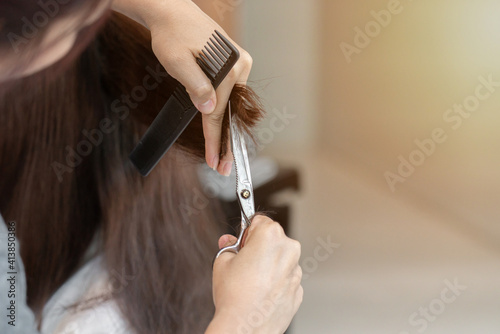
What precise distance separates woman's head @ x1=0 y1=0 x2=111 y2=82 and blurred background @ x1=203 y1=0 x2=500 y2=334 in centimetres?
44

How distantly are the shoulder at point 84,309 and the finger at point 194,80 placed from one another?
43 cm

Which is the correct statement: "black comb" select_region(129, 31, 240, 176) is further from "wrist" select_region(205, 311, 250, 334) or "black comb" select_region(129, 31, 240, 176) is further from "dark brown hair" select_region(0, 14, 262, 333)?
"wrist" select_region(205, 311, 250, 334)

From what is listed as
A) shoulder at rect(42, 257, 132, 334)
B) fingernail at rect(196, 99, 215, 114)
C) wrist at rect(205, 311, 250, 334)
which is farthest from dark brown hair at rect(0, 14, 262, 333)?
wrist at rect(205, 311, 250, 334)

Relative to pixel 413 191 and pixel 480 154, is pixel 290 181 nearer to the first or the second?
pixel 413 191

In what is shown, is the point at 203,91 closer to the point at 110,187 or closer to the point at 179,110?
the point at 179,110

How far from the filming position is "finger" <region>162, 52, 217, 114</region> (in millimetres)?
526

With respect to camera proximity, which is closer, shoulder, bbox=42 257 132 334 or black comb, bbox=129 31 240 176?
black comb, bbox=129 31 240 176

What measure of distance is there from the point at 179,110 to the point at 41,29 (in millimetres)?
250

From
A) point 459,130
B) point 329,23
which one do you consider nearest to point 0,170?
point 329,23

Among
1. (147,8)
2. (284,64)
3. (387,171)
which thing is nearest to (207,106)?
(147,8)

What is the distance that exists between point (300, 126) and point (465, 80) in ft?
1.30

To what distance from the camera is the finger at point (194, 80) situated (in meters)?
0.53

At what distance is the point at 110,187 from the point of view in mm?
820

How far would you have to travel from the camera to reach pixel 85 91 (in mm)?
773
